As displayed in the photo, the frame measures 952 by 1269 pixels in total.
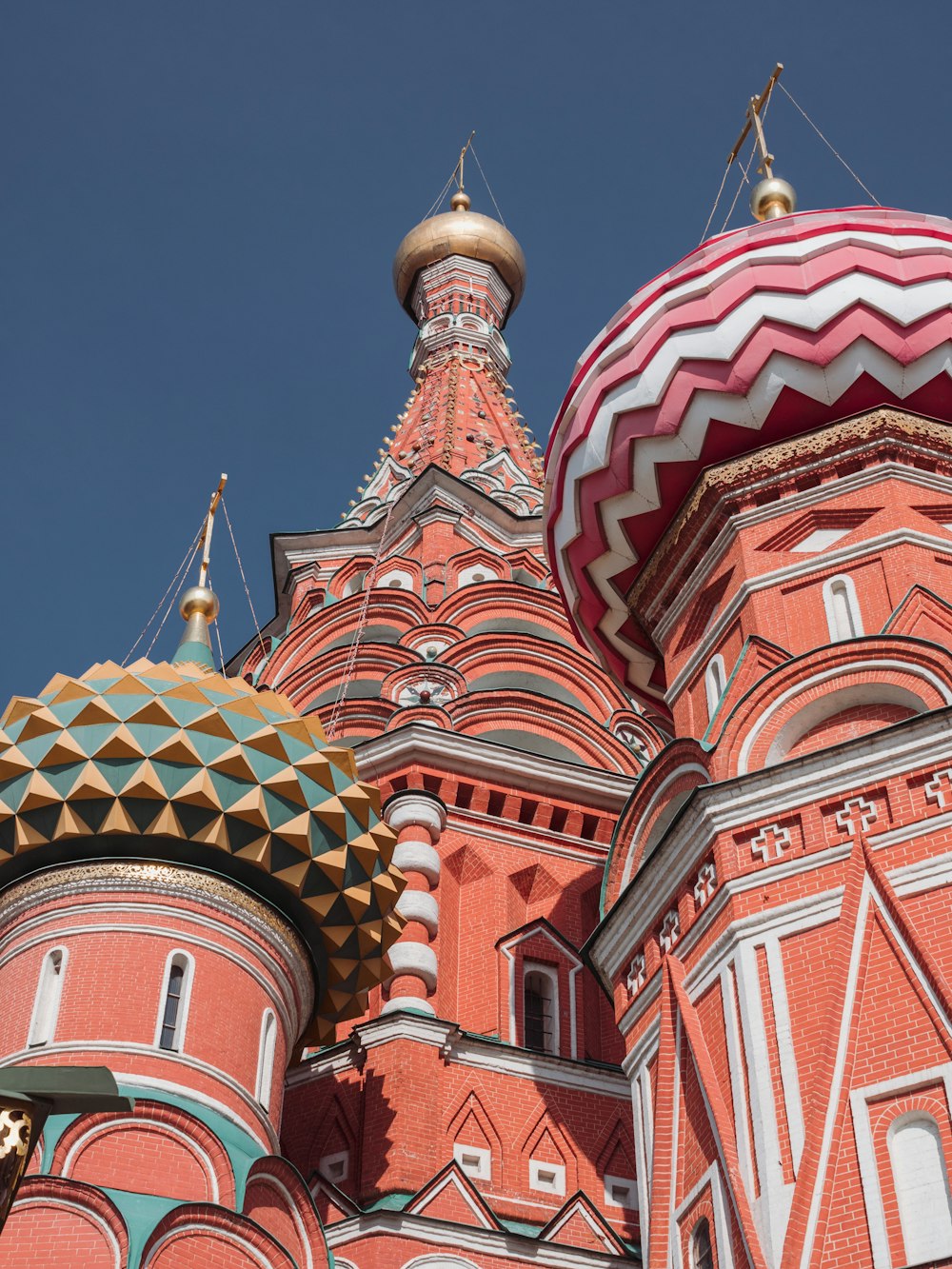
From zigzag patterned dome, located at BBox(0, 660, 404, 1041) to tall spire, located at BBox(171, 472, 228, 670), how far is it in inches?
81.9

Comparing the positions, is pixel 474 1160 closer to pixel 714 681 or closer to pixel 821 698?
pixel 714 681

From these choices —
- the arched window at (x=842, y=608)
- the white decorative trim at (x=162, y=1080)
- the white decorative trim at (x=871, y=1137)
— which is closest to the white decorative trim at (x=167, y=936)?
the white decorative trim at (x=162, y=1080)

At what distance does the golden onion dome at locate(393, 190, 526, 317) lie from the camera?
28141mm

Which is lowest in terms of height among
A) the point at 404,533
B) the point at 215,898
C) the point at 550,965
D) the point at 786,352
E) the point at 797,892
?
the point at 797,892

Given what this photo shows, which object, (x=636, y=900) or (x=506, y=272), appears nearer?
(x=636, y=900)

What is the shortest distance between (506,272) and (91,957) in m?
18.5

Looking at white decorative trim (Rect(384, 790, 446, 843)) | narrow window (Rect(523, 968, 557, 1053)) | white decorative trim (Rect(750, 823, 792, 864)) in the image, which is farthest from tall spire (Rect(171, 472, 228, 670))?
white decorative trim (Rect(750, 823, 792, 864))

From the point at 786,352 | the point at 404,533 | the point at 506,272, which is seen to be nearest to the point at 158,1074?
the point at 786,352

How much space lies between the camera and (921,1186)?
8.87 meters

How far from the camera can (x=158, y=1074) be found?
1109 cm

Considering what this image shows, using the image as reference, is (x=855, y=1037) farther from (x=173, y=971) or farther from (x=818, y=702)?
(x=173, y=971)

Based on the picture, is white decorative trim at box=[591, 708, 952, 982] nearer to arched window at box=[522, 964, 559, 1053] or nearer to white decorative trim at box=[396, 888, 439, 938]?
white decorative trim at box=[396, 888, 439, 938]

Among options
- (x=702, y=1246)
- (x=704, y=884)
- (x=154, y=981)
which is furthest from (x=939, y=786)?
(x=154, y=981)

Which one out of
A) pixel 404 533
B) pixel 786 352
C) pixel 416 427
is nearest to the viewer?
pixel 786 352
